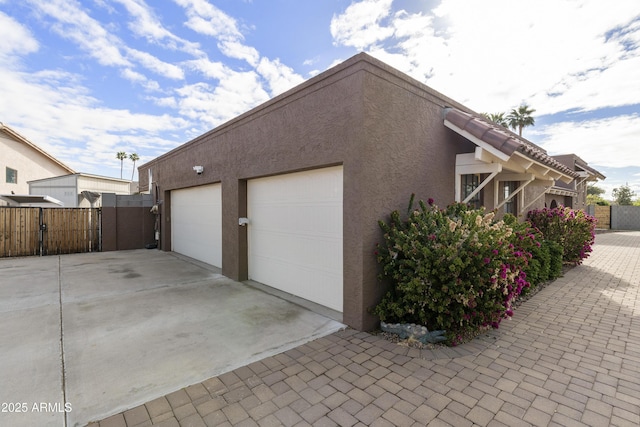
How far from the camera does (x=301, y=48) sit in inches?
291

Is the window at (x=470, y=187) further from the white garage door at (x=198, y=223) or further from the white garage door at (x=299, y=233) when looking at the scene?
the white garage door at (x=198, y=223)

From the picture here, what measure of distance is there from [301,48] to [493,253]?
6.62 meters

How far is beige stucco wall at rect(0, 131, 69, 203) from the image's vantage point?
19.9m

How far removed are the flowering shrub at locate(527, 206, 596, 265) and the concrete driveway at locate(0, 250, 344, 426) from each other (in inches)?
321

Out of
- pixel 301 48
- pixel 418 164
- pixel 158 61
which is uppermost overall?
pixel 158 61

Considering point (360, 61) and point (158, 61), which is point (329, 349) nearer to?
point (360, 61)

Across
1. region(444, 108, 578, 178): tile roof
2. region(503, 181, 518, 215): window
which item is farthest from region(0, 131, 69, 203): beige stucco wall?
region(503, 181, 518, 215): window

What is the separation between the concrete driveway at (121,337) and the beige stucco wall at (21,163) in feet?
63.4

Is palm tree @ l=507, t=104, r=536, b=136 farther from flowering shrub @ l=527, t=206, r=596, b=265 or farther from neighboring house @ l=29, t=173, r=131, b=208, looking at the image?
neighboring house @ l=29, t=173, r=131, b=208

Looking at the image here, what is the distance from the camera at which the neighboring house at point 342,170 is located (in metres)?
4.39

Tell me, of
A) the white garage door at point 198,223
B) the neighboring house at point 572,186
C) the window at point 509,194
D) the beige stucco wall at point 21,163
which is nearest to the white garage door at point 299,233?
the white garage door at point 198,223

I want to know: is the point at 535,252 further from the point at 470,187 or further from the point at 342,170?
the point at 342,170

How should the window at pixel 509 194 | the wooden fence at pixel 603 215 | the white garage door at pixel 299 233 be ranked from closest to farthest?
the white garage door at pixel 299 233, the window at pixel 509 194, the wooden fence at pixel 603 215

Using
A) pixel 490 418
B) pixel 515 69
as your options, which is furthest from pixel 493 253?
pixel 515 69
